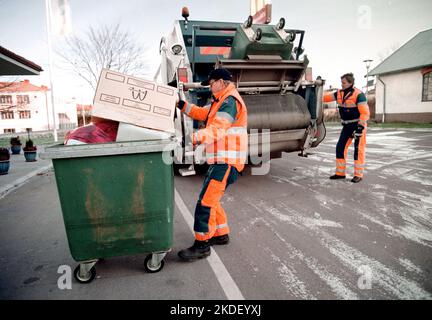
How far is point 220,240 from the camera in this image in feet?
9.55

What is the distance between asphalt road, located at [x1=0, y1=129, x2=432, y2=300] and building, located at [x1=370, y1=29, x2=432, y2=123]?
17.0m

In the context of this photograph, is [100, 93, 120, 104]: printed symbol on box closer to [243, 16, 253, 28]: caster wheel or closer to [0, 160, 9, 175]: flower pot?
[243, 16, 253, 28]: caster wheel

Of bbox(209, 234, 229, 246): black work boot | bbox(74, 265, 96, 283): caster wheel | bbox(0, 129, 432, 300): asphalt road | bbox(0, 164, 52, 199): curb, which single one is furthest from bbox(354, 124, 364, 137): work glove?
bbox(0, 164, 52, 199): curb

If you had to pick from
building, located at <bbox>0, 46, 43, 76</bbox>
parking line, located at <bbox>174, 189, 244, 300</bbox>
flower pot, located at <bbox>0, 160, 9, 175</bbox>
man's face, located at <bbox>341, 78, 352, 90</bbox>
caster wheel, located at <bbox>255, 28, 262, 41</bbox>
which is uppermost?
building, located at <bbox>0, 46, 43, 76</bbox>

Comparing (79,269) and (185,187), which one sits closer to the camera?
(79,269)

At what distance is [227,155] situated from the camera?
2.67 m

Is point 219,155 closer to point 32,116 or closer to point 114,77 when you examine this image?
point 114,77

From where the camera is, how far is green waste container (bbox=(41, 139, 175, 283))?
2.14 meters

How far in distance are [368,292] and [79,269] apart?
2260 mm

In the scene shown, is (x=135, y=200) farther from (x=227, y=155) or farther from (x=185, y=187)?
(x=185, y=187)

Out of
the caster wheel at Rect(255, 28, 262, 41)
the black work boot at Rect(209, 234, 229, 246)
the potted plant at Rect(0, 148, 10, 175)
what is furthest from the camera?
the potted plant at Rect(0, 148, 10, 175)

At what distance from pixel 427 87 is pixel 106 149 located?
21.8 meters
